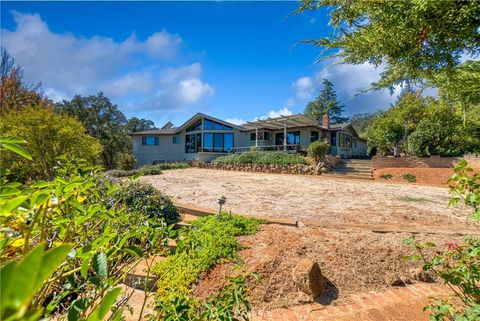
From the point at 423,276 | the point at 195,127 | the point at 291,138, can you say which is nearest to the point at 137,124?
the point at 195,127

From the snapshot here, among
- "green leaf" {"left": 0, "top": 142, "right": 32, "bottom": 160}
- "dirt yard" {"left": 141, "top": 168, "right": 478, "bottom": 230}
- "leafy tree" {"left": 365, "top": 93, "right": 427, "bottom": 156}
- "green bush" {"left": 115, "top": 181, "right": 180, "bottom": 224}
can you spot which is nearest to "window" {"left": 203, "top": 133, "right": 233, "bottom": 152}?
"leafy tree" {"left": 365, "top": 93, "right": 427, "bottom": 156}

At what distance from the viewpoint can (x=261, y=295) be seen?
326cm

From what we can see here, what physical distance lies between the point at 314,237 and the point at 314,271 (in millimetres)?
1105

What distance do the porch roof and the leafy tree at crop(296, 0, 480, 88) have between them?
82.6 feet

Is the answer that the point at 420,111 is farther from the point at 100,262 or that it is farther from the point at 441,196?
the point at 100,262

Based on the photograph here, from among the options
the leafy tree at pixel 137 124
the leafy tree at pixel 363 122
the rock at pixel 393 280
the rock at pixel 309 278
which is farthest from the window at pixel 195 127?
the leafy tree at pixel 363 122

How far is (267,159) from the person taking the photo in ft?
68.5

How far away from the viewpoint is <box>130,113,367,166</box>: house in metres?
27.6

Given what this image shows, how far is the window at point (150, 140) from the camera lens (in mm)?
32188

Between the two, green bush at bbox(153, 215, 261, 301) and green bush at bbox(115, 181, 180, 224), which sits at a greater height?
green bush at bbox(115, 181, 180, 224)

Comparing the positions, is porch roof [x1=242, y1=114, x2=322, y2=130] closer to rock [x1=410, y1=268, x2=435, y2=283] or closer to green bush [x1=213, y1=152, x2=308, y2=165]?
green bush [x1=213, y1=152, x2=308, y2=165]

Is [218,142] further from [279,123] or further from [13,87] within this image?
[13,87]

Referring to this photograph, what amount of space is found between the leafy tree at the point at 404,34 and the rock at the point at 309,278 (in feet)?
7.94

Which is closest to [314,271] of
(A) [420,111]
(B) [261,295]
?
(B) [261,295]
